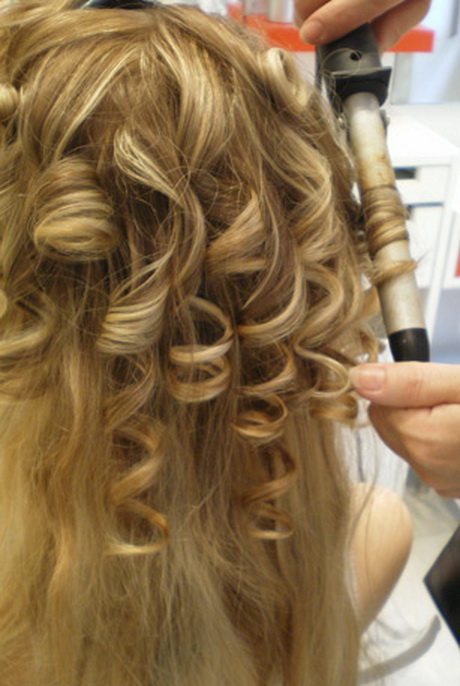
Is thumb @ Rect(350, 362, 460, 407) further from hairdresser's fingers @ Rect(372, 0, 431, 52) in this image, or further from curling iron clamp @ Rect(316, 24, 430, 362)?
hairdresser's fingers @ Rect(372, 0, 431, 52)

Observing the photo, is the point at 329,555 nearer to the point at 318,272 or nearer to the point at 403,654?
the point at 318,272

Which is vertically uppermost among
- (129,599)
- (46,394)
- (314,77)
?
(314,77)

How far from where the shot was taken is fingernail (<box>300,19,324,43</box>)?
0.81 meters

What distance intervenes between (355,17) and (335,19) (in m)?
0.03

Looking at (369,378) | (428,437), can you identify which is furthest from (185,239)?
(428,437)

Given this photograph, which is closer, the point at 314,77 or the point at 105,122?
the point at 105,122

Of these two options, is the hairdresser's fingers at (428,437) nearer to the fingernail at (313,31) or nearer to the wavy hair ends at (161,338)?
the wavy hair ends at (161,338)

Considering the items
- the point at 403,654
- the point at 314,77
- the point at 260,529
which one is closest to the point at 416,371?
the point at 260,529

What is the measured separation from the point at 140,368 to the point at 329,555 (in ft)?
1.46

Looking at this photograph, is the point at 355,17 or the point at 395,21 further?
the point at 395,21

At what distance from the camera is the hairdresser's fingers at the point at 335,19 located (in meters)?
0.81

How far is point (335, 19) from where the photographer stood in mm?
811

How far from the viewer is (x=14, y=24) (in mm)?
701

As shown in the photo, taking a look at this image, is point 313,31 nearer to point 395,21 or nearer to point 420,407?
point 395,21
